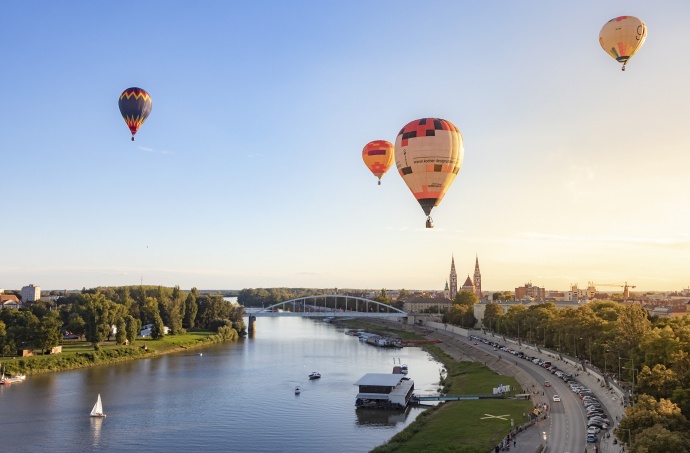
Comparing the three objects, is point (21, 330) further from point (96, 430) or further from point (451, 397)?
Answer: point (451, 397)

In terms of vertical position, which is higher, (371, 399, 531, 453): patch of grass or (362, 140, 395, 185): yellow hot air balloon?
(362, 140, 395, 185): yellow hot air balloon

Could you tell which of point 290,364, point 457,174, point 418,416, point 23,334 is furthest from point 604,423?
point 23,334

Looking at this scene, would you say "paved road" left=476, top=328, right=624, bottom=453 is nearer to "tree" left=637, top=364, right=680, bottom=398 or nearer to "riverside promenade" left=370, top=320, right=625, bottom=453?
"riverside promenade" left=370, top=320, right=625, bottom=453

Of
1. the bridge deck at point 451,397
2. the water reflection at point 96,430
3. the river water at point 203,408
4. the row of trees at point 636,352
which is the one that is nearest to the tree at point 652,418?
the row of trees at point 636,352

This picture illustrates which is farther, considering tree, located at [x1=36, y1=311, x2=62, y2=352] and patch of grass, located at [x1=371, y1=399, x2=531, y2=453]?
tree, located at [x1=36, y1=311, x2=62, y2=352]

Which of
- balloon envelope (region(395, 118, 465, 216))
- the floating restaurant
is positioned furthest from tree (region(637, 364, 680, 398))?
the floating restaurant

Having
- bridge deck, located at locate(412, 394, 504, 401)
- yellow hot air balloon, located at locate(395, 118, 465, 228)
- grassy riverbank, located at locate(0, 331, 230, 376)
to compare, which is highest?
yellow hot air balloon, located at locate(395, 118, 465, 228)

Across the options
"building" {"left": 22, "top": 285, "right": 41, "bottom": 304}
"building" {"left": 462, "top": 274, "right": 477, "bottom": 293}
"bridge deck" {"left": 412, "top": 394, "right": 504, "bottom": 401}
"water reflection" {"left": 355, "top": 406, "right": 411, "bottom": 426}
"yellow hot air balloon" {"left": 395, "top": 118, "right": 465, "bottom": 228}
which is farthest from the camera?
"building" {"left": 462, "top": 274, "right": 477, "bottom": 293}
